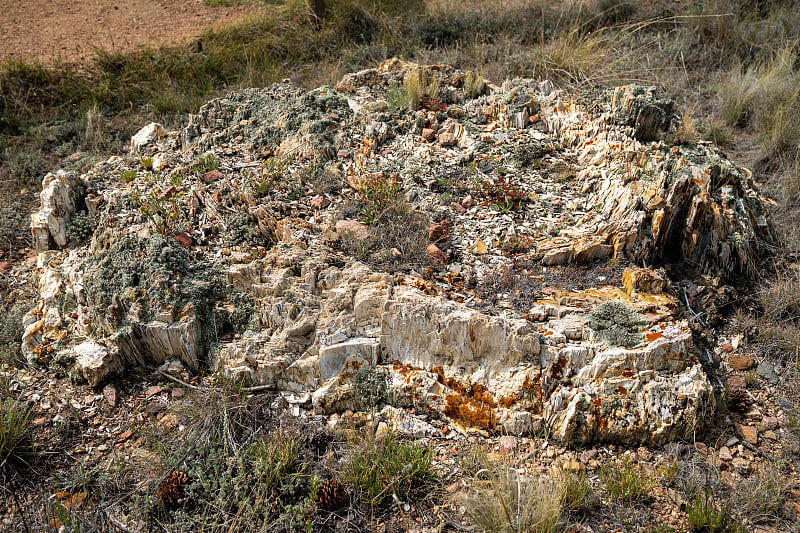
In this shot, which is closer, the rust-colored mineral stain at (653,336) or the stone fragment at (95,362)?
the rust-colored mineral stain at (653,336)

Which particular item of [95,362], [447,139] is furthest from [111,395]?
[447,139]

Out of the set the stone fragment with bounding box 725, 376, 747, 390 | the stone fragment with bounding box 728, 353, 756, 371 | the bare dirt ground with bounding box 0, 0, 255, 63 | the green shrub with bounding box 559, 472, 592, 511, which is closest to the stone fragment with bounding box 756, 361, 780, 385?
the stone fragment with bounding box 728, 353, 756, 371

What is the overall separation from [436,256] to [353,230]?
61 centimetres

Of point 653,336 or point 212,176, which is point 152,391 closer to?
point 212,176

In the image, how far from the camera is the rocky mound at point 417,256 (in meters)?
3.28

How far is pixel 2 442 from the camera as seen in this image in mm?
3021

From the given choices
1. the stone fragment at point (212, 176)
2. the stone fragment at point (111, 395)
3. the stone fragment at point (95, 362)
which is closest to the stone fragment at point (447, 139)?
the stone fragment at point (212, 176)

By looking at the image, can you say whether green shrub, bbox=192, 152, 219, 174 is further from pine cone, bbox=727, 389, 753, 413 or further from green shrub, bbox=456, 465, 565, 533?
pine cone, bbox=727, 389, 753, 413

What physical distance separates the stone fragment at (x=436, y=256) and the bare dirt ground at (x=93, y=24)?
20.0 feet

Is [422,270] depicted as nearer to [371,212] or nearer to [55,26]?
[371,212]

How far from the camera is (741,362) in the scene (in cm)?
374

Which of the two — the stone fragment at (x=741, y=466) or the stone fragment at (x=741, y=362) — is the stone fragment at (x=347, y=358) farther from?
the stone fragment at (x=741, y=362)

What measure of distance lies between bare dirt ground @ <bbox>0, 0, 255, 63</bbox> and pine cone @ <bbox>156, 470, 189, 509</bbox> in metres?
6.49

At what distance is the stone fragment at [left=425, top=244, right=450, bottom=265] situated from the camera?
12.5 feet
